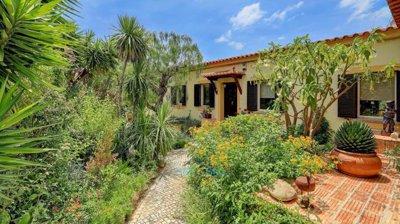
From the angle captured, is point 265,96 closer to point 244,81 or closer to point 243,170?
point 244,81

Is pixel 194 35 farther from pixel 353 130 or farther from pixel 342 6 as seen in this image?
pixel 353 130

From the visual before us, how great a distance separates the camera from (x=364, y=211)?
3.38 metres

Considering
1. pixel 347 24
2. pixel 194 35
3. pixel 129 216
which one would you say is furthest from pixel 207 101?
pixel 129 216

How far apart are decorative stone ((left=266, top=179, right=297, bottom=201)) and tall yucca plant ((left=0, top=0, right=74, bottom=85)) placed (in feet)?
12.2

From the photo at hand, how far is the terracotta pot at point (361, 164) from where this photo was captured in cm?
466

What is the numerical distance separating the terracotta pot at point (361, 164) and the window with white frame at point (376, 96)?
3.00 metres

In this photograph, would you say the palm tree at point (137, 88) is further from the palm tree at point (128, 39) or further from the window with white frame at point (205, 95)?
the window with white frame at point (205, 95)

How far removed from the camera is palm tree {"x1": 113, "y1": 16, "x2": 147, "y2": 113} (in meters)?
7.69

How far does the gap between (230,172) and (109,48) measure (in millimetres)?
8582

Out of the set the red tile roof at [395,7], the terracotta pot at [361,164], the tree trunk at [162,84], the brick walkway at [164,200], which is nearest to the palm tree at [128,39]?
the brick walkway at [164,200]

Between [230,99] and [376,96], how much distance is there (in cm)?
679

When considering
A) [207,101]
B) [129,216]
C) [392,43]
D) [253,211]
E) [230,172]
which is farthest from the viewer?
[207,101]

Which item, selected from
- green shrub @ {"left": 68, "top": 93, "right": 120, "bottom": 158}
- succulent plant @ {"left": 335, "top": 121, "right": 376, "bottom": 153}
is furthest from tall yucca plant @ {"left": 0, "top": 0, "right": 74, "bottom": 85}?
succulent plant @ {"left": 335, "top": 121, "right": 376, "bottom": 153}

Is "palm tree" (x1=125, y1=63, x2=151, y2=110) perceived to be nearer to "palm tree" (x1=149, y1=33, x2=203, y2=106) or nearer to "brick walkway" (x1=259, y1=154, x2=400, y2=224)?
"palm tree" (x1=149, y1=33, x2=203, y2=106)
